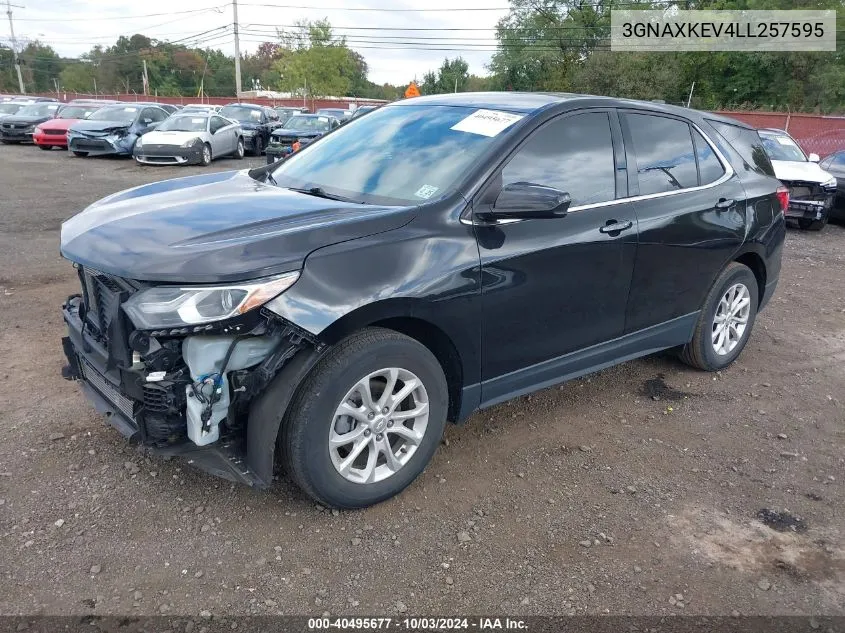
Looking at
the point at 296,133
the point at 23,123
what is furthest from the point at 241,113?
the point at 23,123

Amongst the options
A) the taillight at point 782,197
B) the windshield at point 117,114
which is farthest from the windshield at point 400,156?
the windshield at point 117,114

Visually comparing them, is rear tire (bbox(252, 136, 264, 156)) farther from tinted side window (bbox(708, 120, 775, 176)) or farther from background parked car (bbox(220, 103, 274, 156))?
tinted side window (bbox(708, 120, 775, 176))

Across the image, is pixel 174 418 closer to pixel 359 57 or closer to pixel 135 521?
pixel 135 521

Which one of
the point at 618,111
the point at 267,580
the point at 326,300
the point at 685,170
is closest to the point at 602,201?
the point at 618,111

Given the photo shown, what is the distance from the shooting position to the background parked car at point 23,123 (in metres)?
22.0

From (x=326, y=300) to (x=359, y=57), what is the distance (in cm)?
10089

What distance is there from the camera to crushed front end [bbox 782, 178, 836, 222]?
11.0 m

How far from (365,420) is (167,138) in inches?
610

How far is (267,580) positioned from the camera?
265 centimetres

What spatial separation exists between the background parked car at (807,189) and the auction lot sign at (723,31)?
101 feet

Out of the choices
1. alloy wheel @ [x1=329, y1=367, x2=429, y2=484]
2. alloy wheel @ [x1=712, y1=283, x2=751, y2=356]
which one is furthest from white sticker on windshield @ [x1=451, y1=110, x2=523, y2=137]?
alloy wheel @ [x1=712, y1=283, x2=751, y2=356]

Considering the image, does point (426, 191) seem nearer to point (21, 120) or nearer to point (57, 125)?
point (57, 125)

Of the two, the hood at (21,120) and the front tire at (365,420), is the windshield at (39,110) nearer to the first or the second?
the hood at (21,120)

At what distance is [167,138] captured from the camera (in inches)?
646
